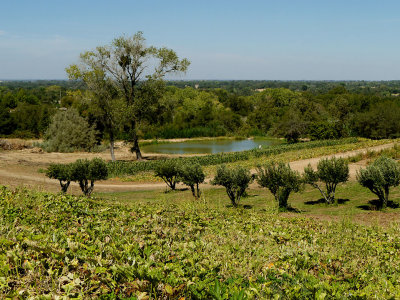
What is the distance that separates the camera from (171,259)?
519 cm

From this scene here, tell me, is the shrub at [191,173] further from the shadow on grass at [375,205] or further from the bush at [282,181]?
the shadow on grass at [375,205]

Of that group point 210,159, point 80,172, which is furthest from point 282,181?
point 210,159

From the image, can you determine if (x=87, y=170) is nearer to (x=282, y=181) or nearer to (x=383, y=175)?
(x=282, y=181)

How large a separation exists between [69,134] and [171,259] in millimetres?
49515

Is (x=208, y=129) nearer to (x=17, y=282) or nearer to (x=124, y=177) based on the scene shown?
(x=124, y=177)

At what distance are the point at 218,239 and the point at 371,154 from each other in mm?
34977

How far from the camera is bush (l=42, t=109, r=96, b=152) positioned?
1979 inches

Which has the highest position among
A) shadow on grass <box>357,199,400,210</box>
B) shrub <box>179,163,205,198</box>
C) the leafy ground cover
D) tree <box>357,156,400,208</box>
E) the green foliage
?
the leafy ground cover

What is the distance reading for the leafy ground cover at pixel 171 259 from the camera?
418 centimetres

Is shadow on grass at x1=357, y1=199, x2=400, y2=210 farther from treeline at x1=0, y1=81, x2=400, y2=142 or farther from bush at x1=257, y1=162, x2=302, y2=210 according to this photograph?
treeline at x1=0, y1=81, x2=400, y2=142

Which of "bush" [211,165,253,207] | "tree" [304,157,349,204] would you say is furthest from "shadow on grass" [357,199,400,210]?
"bush" [211,165,253,207]

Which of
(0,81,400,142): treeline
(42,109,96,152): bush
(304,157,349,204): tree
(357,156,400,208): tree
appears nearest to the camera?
(357,156,400,208): tree

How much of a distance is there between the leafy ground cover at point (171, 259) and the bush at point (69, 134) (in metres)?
43.8

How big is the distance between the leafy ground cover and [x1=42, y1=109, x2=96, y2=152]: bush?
4383 centimetres
